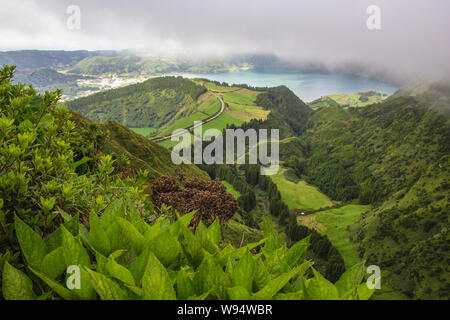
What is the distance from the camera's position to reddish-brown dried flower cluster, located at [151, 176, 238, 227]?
6484 millimetres

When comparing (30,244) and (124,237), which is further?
(124,237)

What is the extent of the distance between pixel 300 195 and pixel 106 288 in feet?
398

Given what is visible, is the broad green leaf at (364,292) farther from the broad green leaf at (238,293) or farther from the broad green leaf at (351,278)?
the broad green leaf at (238,293)

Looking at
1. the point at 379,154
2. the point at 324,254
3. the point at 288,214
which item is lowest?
the point at 324,254

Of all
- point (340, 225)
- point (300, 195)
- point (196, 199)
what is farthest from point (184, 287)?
point (300, 195)

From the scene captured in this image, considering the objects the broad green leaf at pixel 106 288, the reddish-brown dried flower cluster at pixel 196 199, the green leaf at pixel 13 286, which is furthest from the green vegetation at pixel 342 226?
the green leaf at pixel 13 286

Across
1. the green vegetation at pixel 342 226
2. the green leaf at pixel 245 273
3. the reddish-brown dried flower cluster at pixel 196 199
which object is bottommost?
the green vegetation at pixel 342 226

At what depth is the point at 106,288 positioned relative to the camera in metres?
1.58

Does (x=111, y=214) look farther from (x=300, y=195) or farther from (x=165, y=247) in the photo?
(x=300, y=195)

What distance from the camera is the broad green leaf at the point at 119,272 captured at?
1.67 metres

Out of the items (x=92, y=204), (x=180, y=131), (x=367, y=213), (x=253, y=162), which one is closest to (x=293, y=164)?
(x=253, y=162)
